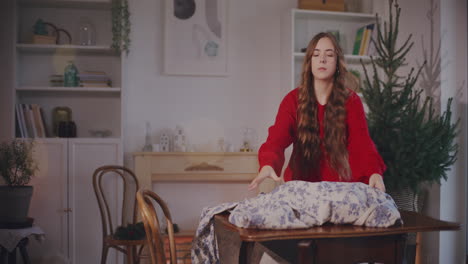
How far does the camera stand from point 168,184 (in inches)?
186

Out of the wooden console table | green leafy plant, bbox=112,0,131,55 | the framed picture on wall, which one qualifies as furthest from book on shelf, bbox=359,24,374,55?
green leafy plant, bbox=112,0,131,55

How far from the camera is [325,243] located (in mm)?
1498

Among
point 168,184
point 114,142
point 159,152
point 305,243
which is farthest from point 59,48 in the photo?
point 305,243

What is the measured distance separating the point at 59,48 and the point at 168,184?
1490 mm

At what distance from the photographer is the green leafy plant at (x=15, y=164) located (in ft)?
12.0

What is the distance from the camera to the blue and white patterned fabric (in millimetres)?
1499

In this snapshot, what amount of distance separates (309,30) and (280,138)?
3.08m

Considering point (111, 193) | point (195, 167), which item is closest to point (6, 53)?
point (111, 193)

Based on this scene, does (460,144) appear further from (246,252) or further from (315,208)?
(246,252)

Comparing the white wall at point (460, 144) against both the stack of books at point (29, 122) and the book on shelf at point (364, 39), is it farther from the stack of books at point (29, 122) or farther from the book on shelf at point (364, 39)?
the stack of books at point (29, 122)

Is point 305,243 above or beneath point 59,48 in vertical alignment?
beneath

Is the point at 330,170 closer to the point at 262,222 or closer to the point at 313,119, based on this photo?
the point at 313,119

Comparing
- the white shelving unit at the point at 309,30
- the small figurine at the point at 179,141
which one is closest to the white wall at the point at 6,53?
the small figurine at the point at 179,141

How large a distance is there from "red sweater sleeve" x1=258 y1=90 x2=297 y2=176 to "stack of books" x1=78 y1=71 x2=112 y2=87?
251 centimetres
